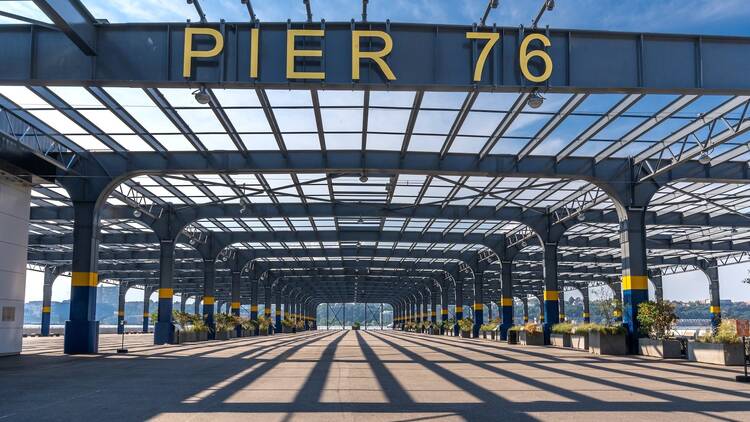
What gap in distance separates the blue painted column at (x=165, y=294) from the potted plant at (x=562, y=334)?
22.0 m

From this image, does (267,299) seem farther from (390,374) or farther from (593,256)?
(390,374)

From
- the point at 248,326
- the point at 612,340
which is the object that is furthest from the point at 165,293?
the point at 612,340

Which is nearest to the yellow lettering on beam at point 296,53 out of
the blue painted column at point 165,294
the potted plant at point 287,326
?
the blue painted column at point 165,294

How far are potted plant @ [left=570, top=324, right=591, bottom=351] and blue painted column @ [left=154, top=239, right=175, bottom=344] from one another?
73.6 feet

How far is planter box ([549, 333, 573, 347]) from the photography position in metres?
37.4

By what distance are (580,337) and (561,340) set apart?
10.3ft

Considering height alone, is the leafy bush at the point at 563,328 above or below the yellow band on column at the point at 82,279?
below

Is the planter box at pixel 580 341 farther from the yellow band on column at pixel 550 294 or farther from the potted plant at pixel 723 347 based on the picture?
the potted plant at pixel 723 347

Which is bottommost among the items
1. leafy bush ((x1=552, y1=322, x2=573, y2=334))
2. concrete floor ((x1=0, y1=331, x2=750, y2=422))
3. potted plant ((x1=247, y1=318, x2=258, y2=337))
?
potted plant ((x1=247, y1=318, x2=258, y2=337))

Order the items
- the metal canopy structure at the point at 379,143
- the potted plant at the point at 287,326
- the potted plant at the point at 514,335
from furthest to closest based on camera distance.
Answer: the potted plant at the point at 287,326, the potted plant at the point at 514,335, the metal canopy structure at the point at 379,143

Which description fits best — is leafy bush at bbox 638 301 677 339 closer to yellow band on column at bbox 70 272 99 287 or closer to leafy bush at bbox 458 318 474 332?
yellow band on column at bbox 70 272 99 287

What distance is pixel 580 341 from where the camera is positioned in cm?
3506

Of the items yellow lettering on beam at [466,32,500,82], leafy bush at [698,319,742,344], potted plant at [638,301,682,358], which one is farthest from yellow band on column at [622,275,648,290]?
yellow lettering on beam at [466,32,500,82]

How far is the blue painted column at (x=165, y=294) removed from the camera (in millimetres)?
40534
